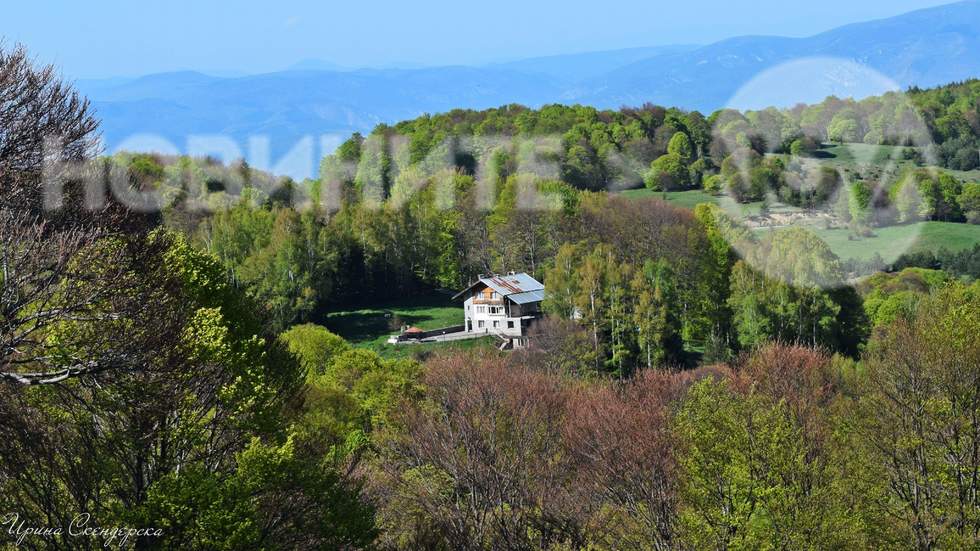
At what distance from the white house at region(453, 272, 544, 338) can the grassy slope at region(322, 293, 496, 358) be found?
5.48 feet

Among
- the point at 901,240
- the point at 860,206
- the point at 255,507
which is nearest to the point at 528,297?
the point at 860,206

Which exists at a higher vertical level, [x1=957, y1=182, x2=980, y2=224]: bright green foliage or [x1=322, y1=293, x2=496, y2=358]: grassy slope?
[x1=957, y1=182, x2=980, y2=224]: bright green foliage

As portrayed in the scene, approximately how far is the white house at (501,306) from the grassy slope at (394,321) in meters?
1.67

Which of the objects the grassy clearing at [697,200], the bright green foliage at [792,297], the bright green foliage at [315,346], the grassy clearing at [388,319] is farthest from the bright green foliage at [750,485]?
the grassy clearing at [697,200]

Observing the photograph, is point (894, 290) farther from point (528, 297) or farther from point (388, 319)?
point (388, 319)

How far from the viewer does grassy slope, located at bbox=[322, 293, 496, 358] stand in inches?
2298

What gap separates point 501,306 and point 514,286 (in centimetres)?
178

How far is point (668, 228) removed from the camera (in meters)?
63.9

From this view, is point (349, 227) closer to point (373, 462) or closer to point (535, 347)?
point (535, 347)

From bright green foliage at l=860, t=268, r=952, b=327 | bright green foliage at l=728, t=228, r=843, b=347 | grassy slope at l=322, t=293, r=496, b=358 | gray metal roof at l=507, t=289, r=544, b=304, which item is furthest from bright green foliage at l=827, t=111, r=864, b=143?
gray metal roof at l=507, t=289, r=544, b=304

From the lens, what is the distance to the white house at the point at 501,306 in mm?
61062

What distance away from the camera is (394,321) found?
208ft

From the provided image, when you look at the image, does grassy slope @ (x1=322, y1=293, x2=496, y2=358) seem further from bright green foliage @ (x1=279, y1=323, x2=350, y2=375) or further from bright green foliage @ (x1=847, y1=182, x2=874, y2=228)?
bright green foliage @ (x1=847, y1=182, x2=874, y2=228)

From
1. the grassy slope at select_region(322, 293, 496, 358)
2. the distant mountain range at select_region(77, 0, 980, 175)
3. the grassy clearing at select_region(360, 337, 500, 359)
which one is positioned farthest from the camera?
the distant mountain range at select_region(77, 0, 980, 175)
